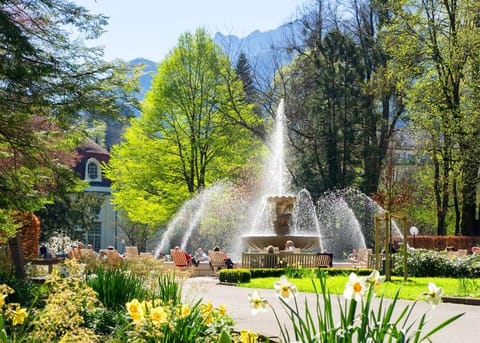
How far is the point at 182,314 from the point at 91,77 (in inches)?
292

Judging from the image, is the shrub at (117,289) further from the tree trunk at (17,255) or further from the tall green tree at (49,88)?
the tree trunk at (17,255)

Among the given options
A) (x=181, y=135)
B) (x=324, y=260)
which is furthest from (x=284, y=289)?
(x=181, y=135)

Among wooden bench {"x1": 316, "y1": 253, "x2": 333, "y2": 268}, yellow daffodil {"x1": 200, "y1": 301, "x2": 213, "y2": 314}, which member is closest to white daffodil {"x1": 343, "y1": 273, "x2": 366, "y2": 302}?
yellow daffodil {"x1": 200, "y1": 301, "x2": 213, "y2": 314}

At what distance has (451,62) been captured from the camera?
3719 centimetres

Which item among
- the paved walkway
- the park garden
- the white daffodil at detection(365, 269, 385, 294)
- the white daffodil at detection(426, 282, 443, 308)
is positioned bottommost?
the paved walkway

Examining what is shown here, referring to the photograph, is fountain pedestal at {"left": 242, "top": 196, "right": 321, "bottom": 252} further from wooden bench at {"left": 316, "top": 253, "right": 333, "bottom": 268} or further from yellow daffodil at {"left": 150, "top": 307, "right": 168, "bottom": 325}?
yellow daffodil at {"left": 150, "top": 307, "right": 168, "bottom": 325}

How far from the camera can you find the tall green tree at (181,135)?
44500mm

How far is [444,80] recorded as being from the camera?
3822 cm

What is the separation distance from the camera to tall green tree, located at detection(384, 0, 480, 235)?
36.6 meters

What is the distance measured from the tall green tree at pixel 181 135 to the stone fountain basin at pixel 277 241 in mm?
15859

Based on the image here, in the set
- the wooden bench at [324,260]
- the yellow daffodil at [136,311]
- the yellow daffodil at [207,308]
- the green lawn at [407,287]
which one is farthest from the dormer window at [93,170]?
the yellow daffodil at [136,311]

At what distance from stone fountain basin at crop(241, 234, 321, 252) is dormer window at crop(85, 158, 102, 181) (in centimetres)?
4296

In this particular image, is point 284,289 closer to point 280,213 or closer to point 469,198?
point 280,213

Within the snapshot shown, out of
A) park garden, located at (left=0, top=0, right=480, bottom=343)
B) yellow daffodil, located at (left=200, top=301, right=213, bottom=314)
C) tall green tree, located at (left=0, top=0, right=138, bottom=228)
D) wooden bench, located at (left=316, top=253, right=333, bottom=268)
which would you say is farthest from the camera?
park garden, located at (left=0, top=0, right=480, bottom=343)
